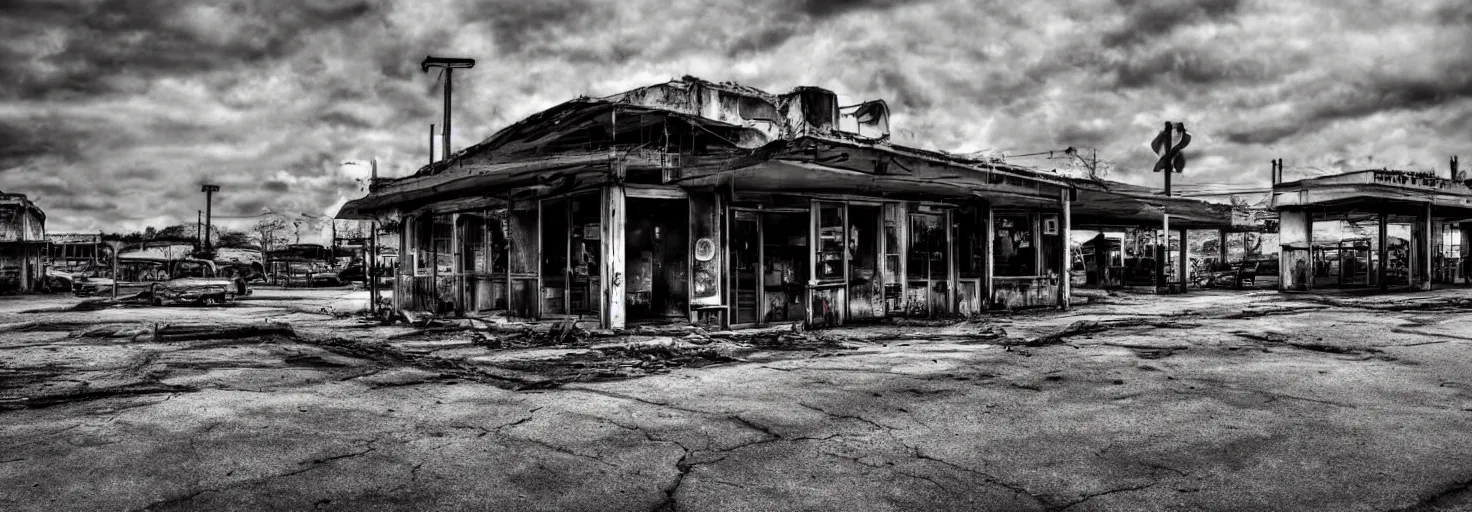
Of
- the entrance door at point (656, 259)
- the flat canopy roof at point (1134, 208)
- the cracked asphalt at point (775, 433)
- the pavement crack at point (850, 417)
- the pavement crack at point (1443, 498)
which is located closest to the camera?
the pavement crack at point (1443, 498)

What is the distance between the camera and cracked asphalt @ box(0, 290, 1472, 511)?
338cm

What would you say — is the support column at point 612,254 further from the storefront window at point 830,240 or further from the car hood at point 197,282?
the car hood at point 197,282

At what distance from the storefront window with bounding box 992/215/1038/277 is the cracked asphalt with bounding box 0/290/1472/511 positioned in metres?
7.12

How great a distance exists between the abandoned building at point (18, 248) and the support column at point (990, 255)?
34903 mm

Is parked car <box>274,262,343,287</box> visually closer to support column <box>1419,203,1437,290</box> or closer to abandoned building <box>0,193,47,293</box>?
abandoned building <box>0,193,47,293</box>

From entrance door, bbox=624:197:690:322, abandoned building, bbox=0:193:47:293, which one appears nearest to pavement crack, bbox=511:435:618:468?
entrance door, bbox=624:197:690:322

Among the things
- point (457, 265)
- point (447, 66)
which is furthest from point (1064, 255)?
point (447, 66)

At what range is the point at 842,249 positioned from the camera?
12984mm

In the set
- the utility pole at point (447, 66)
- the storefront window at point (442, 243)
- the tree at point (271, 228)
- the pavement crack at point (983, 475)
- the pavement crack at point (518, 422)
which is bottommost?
the pavement crack at point (983, 475)

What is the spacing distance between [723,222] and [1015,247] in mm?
6992

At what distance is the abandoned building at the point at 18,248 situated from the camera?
95.2 feet

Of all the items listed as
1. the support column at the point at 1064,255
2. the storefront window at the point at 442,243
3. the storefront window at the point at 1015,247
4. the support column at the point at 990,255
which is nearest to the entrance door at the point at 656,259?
the storefront window at the point at 442,243

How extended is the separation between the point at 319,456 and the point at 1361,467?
5328 millimetres

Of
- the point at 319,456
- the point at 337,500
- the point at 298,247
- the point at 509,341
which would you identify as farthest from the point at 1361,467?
the point at 298,247
